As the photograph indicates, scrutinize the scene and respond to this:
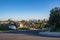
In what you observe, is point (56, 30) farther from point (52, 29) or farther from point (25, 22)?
point (25, 22)

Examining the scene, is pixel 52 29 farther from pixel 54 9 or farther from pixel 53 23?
pixel 54 9

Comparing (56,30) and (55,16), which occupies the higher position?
(55,16)

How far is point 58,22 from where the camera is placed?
3247 cm

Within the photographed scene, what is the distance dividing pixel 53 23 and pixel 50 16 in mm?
1363

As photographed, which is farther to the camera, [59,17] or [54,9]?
[54,9]

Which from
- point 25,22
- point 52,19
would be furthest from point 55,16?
point 25,22

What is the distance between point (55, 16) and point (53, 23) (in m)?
1.77

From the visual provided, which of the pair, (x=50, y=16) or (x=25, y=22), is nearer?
(x=50, y=16)

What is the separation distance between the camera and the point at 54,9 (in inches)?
1347

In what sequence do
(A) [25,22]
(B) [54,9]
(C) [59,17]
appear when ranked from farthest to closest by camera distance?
1. (A) [25,22]
2. (B) [54,9]
3. (C) [59,17]

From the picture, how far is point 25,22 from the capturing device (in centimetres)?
9456

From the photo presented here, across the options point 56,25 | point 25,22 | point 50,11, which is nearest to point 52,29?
point 56,25

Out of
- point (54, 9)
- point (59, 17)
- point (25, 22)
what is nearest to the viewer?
point (59, 17)

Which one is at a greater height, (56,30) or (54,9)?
(54,9)
